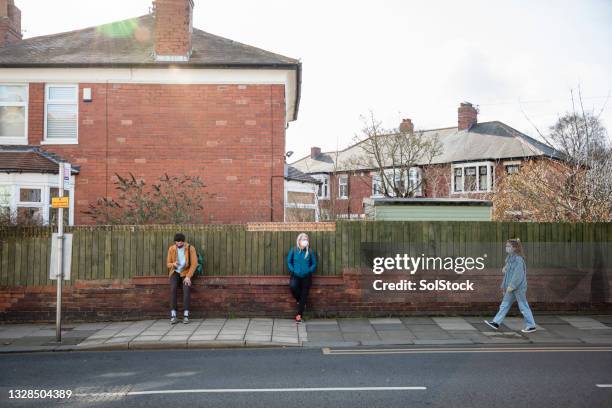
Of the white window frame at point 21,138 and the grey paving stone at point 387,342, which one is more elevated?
the white window frame at point 21,138

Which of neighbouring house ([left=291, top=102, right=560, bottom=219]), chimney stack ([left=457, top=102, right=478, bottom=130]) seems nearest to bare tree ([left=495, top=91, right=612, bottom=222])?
neighbouring house ([left=291, top=102, right=560, bottom=219])

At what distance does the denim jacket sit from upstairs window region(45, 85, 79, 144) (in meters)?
13.5

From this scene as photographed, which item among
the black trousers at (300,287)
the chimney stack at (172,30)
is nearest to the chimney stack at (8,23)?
the chimney stack at (172,30)

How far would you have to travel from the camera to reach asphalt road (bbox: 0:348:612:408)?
6.34 metres

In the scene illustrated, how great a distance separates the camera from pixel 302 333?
1062cm

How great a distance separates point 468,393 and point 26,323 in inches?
364

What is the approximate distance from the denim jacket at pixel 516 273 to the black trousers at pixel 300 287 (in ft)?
12.5

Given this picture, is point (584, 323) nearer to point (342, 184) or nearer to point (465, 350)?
point (465, 350)

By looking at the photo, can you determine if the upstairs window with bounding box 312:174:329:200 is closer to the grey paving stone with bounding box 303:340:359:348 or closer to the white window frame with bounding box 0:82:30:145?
the white window frame with bounding box 0:82:30:145

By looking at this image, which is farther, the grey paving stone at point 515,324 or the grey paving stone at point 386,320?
the grey paving stone at point 386,320

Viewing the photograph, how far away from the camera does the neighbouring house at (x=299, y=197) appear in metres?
19.8

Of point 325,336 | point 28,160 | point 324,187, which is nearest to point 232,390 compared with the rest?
point 325,336

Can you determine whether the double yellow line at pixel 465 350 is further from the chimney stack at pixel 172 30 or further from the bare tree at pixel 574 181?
the chimney stack at pixel 172 30

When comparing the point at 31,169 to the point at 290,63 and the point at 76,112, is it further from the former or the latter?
the point at 290,63
